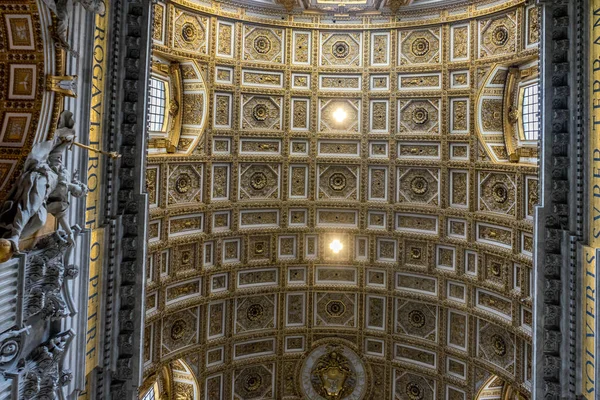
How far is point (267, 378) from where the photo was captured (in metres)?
26.9

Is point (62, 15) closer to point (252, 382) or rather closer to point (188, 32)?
point (188, 32)

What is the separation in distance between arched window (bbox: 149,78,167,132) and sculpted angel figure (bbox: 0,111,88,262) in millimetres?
10005

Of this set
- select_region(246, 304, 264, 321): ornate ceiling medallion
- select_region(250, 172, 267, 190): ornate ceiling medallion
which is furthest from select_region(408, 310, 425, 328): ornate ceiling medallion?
select_region(250, 172, 267, 190): ornate ceiling medallion

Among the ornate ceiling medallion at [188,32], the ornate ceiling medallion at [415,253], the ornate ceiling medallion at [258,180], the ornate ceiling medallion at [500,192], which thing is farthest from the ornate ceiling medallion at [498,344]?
the ornate ceiling medallion at [188,32]

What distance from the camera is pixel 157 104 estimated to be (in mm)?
22969

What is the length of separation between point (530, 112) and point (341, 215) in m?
10.9

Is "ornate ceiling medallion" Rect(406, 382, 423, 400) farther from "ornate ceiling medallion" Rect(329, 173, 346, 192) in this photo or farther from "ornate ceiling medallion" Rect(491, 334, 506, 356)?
"ornate ceiling medallion" Rect(329, 173, 346, 192)

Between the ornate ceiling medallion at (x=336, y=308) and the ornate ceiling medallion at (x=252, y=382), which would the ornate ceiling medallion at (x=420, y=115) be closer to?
the ornate ceiling medallion at (x=336, y=308)

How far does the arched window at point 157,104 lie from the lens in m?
22.5

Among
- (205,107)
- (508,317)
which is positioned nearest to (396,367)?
(508,317)

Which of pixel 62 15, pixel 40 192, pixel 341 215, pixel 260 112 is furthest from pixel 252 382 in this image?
pixel 62 15

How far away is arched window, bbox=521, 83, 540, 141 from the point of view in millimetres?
21703

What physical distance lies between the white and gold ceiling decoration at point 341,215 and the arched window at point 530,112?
3.91ft

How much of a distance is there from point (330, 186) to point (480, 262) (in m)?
8.89
